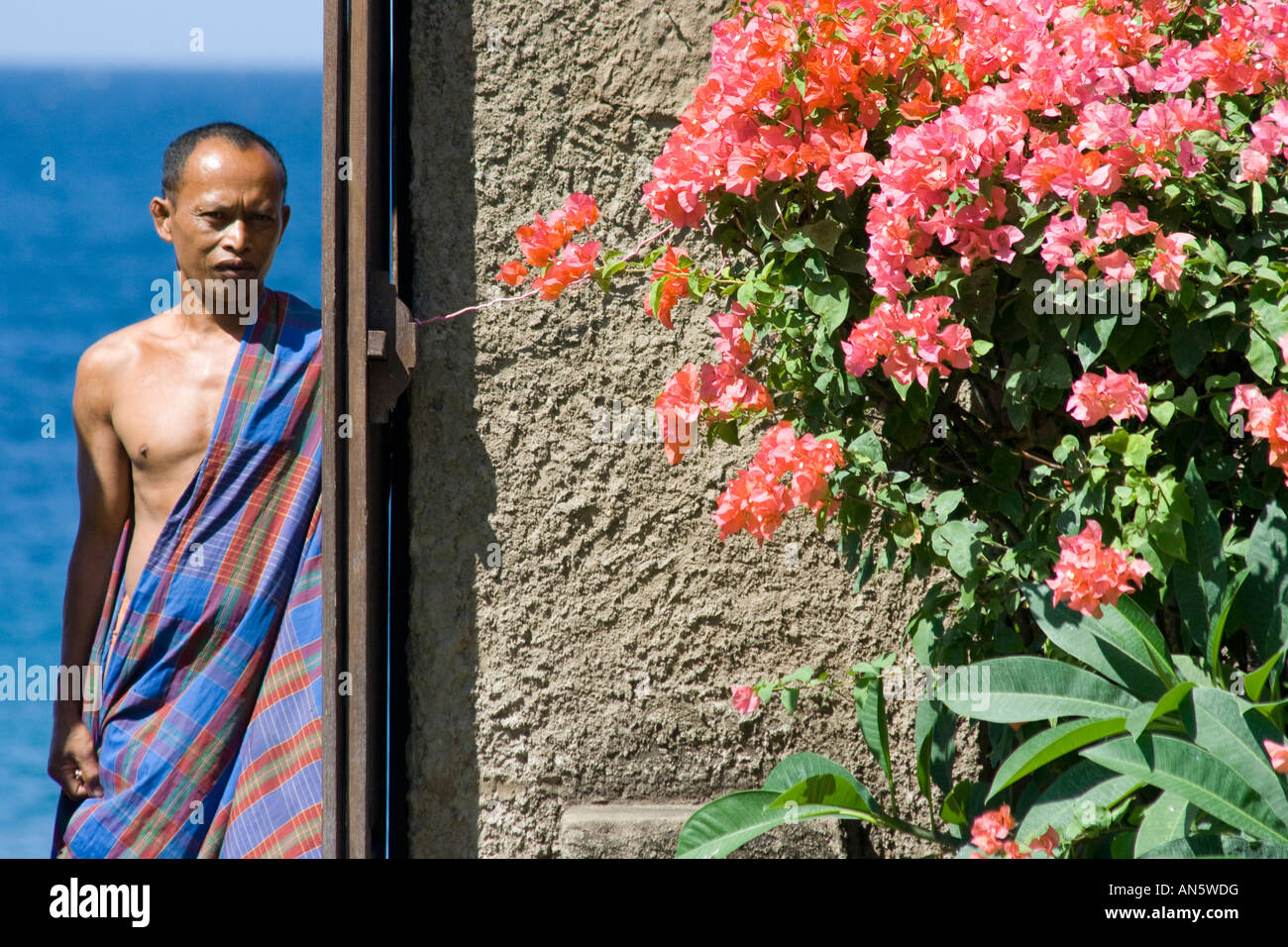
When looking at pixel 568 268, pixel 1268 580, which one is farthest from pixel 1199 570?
pixel 568 268

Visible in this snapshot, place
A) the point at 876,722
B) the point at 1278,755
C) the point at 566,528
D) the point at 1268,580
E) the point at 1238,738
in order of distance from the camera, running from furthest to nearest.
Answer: the point at 566,528, the point at 876,722, the point at 1268,580, the point at 1238,738, the point at 1278,755

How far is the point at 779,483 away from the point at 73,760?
4.64ft

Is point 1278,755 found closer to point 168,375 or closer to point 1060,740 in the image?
point 1060,740

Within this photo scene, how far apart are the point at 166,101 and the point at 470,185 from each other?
23.2 inches

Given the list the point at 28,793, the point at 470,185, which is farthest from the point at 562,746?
the point at 470,185

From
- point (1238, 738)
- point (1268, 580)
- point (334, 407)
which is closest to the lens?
point (1238, 738)

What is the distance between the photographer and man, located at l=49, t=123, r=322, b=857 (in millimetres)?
2191

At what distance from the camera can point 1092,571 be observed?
1.52 m

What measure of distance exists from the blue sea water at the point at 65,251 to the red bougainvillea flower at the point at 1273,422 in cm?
162

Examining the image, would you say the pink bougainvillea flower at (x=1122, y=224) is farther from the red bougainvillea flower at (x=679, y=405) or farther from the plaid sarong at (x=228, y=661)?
the plaid sarong at (x=228, y=661)

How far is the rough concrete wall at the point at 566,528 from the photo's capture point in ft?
7.61

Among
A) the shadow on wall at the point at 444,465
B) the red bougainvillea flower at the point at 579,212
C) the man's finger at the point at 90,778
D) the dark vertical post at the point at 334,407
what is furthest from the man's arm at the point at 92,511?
the red bougainvillea flower at the point at 579,212

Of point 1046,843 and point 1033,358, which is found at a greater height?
point 1033,358
